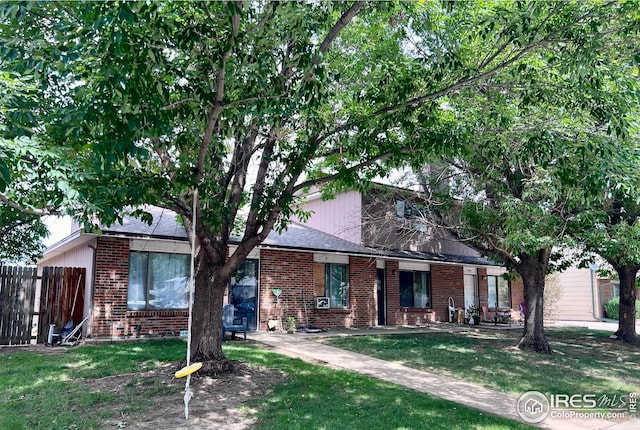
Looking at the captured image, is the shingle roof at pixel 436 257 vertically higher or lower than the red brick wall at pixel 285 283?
higher

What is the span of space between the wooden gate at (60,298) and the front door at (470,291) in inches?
671

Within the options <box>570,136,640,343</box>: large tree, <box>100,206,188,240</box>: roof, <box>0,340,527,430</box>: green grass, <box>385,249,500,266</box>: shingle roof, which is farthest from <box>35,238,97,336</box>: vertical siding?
<box>570,136,640,343</box>: large tree

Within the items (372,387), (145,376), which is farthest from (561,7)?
(145,376)

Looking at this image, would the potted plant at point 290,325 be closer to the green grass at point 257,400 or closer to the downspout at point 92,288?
the green grass at point 257,400

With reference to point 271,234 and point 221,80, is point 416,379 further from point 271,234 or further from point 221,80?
point 271,234

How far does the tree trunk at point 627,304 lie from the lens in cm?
1672

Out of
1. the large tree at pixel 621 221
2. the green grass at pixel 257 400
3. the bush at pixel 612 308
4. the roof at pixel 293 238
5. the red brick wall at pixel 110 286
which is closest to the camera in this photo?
the green grass at pixel 257 400

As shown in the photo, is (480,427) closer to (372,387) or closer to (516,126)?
(372,387)

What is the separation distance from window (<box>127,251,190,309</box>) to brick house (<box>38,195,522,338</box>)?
0.03 meters

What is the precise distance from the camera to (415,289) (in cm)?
2048

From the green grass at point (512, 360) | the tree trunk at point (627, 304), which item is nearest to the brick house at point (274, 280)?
the green grass at point (512, 360)

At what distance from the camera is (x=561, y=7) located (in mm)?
6340

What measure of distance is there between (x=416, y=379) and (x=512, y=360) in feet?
12.4

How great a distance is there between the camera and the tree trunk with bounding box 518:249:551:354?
13094mm
